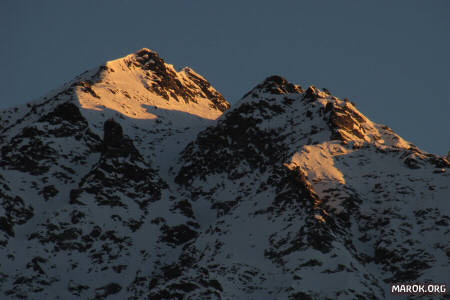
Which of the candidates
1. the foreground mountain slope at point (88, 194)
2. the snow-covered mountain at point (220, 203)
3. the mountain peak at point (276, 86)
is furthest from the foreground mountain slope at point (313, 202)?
the mountain peak at point (276, 86)

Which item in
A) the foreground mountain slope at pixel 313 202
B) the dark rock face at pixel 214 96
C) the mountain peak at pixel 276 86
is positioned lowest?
the foreground mountain slope at pixel 313 202

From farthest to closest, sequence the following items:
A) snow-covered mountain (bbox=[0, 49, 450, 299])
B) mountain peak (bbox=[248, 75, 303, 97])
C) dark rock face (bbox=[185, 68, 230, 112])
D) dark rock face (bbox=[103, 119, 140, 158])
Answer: dark rock face (bbox=[185, 68, 230, 112]) < mountain peak (bbox=[248, 75, 303, 97]) < dark rock face (bbox=[103, 119, 140, 158]) < snow-covered mountain (bbox=[0, 49, 450, 299])

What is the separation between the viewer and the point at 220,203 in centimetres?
12838

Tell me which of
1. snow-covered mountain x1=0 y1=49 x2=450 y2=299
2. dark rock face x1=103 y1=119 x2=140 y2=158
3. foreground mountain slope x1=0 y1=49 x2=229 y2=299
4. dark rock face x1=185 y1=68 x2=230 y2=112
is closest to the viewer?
snow-covered mountain x1=0 y1=49 x2=450 y2=299

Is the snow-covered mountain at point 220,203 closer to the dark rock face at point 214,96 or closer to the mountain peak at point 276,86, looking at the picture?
the mountain peak at point 276,86

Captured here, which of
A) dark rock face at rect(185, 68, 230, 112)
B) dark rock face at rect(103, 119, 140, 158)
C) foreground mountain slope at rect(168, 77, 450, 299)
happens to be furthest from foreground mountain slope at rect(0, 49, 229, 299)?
dark rock face at rect(185, 68, 230, 112)

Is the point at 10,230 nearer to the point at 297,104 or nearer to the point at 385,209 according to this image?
the point at 385,209

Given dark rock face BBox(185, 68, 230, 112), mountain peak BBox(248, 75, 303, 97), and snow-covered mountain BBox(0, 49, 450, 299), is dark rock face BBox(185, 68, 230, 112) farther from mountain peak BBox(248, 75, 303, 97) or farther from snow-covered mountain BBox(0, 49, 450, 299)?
snow-covered mountain BBox(0, 49, 450, 299)

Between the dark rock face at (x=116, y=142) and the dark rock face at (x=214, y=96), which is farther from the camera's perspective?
the dark rock face at (x=214, y=96)

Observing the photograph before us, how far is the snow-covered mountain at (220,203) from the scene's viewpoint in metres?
103

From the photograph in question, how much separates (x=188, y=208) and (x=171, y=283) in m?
26.5

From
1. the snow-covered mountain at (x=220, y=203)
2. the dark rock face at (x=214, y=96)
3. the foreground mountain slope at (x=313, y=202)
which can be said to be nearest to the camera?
the foreground mountain slope at (x=313, y=202)

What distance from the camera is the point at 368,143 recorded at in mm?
134125

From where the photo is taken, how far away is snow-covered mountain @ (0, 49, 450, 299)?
338ft
